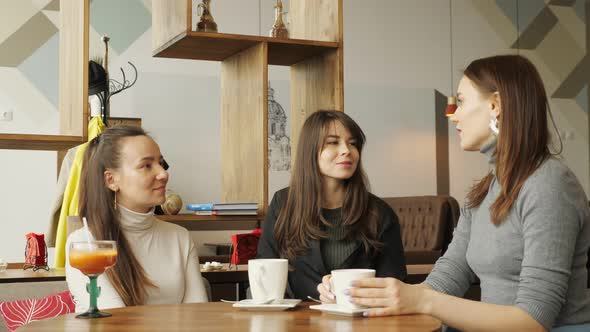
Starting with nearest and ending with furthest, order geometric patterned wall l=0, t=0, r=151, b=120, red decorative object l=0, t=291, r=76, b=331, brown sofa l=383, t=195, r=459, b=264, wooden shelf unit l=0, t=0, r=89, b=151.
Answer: red decorative object l=0, t=291, r=76, b=331 < wooden shelf unit l=0, t=0, r=89, b=151 < brown sofa l=383, t=195, r=459, b=264 < geometric patterned wall l=0, t=0, r=151, b=120

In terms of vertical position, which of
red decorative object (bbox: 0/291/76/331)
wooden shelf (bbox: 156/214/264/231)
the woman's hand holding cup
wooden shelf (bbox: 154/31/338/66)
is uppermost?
wooden shelf (bbox: 154/31/338/66)

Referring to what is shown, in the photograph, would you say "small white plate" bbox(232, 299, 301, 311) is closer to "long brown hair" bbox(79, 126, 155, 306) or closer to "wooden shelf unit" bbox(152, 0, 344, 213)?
"long brown hair" bbox(79, 126, 155, 306)

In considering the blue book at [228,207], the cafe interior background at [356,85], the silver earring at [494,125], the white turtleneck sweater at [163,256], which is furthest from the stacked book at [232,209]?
the cafe interior background at [356,85]

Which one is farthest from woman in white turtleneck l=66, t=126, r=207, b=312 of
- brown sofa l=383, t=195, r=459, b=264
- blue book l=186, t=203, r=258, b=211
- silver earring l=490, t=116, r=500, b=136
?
brown sofa l=383, t=195, r=459, b=264

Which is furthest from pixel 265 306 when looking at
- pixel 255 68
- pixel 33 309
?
pixel 255 68

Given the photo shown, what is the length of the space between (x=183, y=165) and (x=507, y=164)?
18.6 ft

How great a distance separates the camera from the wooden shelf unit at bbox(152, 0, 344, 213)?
3.53 meters

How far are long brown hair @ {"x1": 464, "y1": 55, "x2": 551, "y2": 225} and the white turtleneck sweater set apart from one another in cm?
98

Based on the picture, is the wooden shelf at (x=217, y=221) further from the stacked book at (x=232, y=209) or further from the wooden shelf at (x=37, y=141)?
the wooden shelf at (x=37, y=141)

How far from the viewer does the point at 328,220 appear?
2596 millimetres

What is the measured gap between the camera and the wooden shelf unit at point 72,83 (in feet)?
9.87

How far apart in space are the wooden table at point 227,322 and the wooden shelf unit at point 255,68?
6.45 feet

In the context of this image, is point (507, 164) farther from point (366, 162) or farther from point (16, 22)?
point (366, 162)

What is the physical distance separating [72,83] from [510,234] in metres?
2.02
